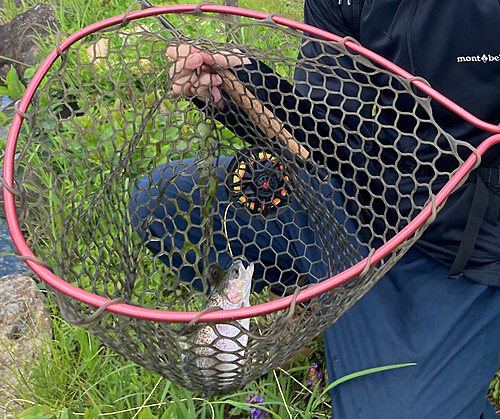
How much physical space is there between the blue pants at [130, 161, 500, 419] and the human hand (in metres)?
0.28

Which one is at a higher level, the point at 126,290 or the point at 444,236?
the point at 444,236

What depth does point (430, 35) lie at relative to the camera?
4.02 ft

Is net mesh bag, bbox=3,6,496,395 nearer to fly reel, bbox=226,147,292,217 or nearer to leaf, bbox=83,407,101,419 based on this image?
fly reel, bbox=226,147,292,217

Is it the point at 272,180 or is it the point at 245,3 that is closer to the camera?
the point at 272,180

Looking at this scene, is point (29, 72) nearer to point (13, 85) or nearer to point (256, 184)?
point (13, 85)

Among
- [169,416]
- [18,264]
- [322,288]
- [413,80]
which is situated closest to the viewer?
[322,288]

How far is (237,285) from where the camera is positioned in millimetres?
1345

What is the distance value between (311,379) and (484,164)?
0.89 meters

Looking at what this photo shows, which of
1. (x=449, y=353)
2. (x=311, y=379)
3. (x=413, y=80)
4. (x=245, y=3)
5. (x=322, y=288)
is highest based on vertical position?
(x=245, y=3)

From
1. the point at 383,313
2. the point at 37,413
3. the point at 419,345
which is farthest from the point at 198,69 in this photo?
the point at 37,413

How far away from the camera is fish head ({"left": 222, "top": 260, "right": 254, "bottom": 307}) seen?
133 centimetres

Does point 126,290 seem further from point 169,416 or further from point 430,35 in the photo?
point 430,35

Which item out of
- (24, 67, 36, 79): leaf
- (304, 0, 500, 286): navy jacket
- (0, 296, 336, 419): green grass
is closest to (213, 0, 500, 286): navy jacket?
(304, 0, 500, 286): navy jacket

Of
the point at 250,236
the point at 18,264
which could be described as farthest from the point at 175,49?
the point at 18,264
